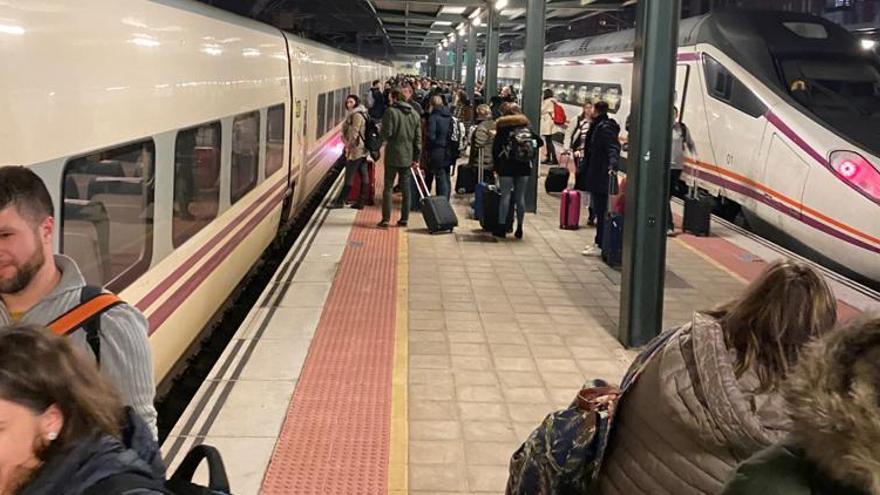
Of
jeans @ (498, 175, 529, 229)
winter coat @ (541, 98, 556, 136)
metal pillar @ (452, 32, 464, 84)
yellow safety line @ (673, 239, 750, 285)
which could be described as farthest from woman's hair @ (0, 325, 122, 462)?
metal pillar @ (452, 32, 464, 84)

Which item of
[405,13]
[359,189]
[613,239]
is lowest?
[613,239]

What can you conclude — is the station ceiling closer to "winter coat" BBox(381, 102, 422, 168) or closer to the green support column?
the green support column

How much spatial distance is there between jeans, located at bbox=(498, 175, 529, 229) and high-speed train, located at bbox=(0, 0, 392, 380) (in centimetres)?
278

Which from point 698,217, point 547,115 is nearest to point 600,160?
point 698,217

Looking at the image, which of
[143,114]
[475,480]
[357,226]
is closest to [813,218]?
[357,226]

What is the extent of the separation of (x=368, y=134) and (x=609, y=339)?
5.80 m

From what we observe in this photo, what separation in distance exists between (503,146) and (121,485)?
819 cm

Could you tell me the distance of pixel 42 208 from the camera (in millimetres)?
2137

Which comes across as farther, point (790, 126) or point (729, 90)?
point (729, 90)

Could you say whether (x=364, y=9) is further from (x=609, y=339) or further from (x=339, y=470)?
(x=339, y=470)

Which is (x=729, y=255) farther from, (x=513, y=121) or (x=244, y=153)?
(x=244, y=153)

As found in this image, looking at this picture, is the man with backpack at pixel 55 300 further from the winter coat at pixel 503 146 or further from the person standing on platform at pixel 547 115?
the person standing on platform at pixel 547 115

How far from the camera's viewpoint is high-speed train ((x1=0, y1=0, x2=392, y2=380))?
308 centimetres

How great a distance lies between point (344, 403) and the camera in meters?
4.98
